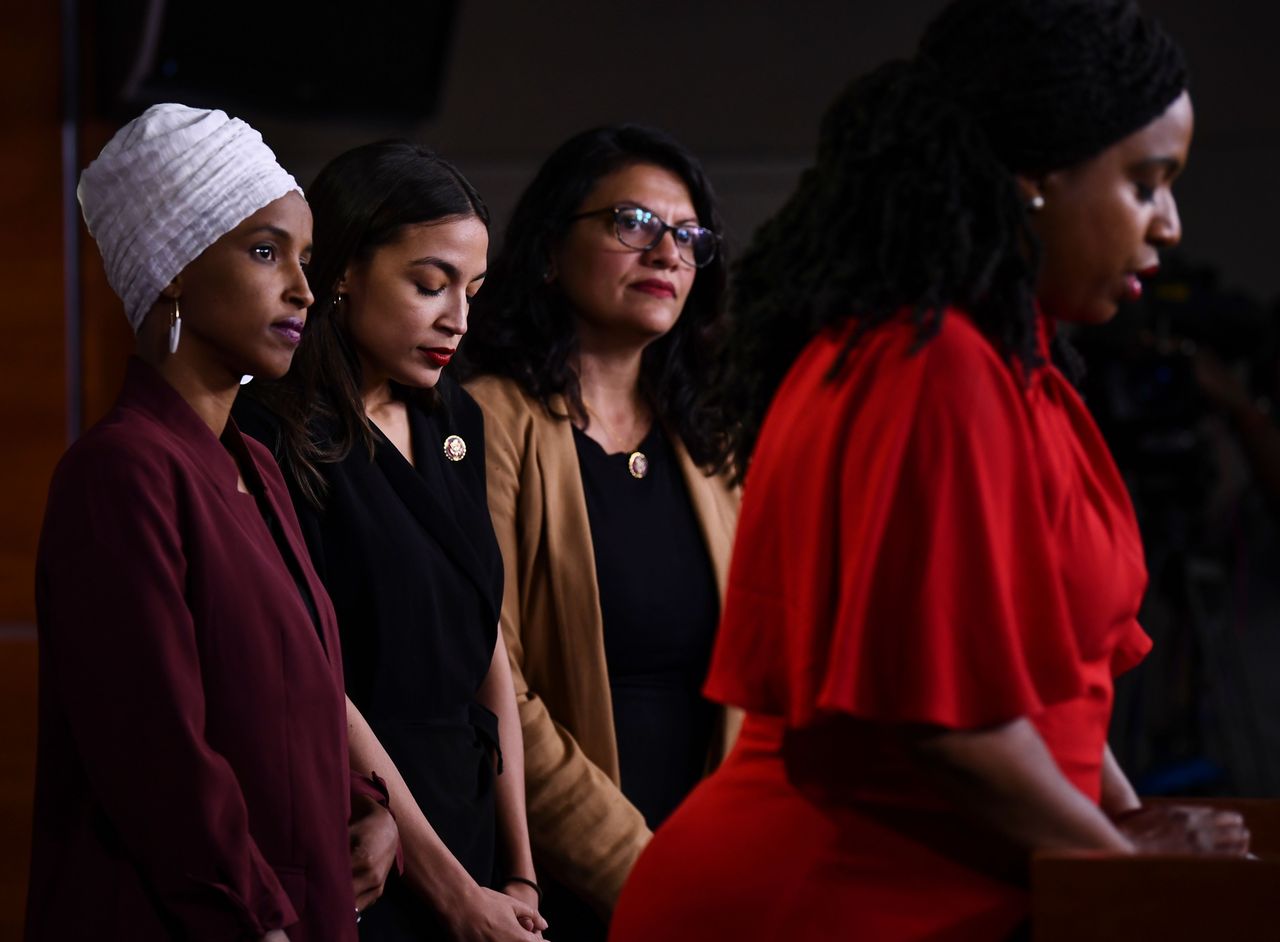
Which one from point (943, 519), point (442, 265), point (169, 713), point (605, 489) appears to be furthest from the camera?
point (605, 489)

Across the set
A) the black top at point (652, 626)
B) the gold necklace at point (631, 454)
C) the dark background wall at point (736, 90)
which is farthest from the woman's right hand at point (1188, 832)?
the dark background wall at point (736, 90)

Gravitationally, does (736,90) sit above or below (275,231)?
above

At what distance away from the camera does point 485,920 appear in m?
1.69

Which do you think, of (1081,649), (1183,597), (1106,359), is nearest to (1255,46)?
(1106,359)

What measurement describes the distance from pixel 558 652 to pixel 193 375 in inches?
30.1

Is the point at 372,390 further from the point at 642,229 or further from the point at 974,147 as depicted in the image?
the point at 974,147

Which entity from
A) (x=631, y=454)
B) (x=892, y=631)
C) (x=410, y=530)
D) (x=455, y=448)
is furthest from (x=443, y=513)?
(x=892, y=631)

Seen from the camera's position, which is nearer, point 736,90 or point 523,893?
point 523,893

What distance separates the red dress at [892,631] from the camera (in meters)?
1.02

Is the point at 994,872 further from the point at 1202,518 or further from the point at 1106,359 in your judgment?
the point at 1202,518

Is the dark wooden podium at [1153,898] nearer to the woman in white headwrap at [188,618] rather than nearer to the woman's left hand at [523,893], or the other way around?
the woman in white headwrap at [188,618]

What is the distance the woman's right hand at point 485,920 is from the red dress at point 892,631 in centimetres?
49

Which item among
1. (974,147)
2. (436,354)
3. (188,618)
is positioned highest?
(974,147)

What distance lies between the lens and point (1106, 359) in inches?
158
